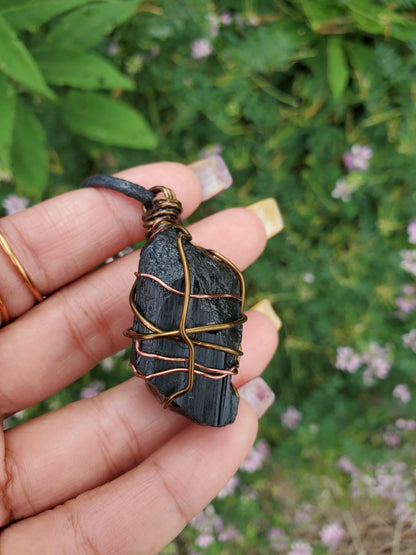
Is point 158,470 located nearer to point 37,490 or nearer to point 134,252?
point 37,490

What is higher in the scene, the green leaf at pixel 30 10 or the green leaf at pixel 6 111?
the green leaf at pixel 30 10

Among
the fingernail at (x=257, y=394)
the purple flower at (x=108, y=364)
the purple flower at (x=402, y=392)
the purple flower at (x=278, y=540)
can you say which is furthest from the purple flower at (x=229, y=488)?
the purple flower at (x=402, y=392)

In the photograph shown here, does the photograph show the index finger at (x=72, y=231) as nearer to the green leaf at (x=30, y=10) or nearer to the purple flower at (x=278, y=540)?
the green leaf at (x=30, y=10)

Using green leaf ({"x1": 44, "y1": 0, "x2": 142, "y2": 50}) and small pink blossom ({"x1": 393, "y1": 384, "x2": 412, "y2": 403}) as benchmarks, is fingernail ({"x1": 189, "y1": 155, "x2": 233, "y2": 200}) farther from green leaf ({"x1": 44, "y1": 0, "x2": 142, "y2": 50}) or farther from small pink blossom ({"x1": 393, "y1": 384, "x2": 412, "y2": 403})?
small pink blossom ({"x1": 393, "y1": 384, "x2": 412, "y2": 403})

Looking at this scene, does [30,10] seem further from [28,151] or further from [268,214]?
[268,214]

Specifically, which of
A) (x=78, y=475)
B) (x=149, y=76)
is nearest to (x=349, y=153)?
(x=149, y=76)

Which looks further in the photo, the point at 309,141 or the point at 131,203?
the point at 309,141

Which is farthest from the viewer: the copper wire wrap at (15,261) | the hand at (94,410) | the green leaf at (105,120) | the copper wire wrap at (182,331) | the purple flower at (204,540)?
the purple flower at (204,540)
